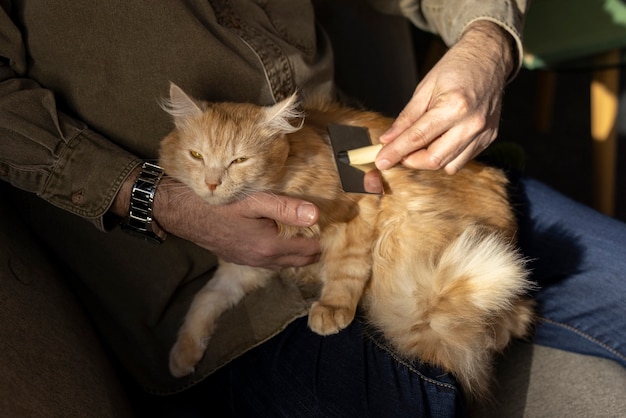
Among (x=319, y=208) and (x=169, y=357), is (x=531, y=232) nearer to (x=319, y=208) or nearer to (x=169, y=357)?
(x=319, y=208)

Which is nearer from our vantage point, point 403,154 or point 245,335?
point 403,154

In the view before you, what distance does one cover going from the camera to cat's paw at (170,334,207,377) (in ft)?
4.24

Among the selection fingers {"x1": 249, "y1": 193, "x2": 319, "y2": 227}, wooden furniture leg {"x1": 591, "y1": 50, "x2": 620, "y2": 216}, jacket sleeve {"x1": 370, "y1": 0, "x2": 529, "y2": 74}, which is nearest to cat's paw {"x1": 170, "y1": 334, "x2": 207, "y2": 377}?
fingers {"x1": 249, "y1": 193, "x2": 319, "y2": 227}

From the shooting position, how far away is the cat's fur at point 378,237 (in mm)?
1137

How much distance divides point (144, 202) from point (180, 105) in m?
0.21

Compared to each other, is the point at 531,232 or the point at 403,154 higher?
the point at 403,154

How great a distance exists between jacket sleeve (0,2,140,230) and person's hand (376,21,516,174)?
1.81 ft

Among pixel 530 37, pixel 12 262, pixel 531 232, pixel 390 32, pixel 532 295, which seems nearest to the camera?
pixel 12 262

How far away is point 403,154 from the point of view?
3.83 feet

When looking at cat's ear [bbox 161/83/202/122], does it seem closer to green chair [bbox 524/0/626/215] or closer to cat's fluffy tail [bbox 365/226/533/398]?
cat's fluffy tail [bbox 365/226/533/398]

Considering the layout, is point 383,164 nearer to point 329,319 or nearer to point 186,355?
point 329,319

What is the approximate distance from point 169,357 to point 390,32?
1212mm

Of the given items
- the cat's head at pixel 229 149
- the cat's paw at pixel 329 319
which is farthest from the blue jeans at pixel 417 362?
the cat's head at pixel 229 149

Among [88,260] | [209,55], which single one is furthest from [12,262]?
[209,55]
